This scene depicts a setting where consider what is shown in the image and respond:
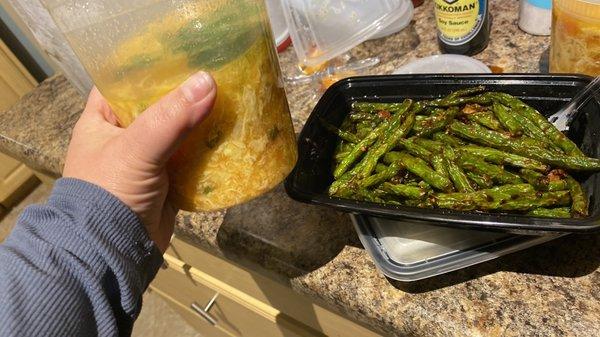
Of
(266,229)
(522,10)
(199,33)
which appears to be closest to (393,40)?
(522,10)

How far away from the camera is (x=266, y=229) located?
2.79 ft

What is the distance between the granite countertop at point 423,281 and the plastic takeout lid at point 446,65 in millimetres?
79

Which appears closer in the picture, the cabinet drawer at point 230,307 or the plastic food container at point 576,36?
the plastic food container at point 576,36

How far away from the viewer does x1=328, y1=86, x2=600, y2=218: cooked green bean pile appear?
2.11 ft

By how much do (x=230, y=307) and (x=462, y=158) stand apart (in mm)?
787

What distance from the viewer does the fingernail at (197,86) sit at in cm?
49

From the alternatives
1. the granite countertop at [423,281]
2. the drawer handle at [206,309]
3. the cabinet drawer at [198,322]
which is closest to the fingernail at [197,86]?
the granite countertop at [423,281]

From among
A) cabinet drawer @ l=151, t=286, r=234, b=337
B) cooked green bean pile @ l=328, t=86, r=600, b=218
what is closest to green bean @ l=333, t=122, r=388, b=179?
cooked green bean pile @ l=328, t=86, r=600, b=218

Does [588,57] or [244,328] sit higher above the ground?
[588,57]

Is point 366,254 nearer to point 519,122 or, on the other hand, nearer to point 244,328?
point 519,122

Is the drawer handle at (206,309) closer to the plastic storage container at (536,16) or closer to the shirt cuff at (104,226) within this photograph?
the shirt cuff at (104,226)

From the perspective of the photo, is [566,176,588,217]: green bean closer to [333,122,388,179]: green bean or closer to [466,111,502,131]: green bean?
[466,111,502,131]: green bean

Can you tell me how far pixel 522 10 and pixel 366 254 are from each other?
647 millimetres

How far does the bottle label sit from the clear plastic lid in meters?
0.18
